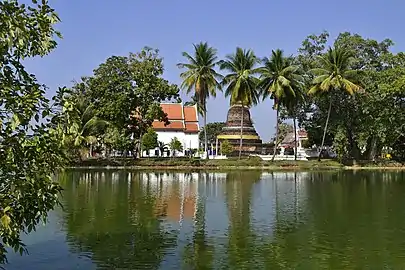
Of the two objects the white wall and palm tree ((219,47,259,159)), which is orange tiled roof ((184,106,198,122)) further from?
palm tree ((219,47,259,159))

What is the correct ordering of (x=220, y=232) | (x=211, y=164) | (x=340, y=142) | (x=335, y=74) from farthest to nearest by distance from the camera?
1. (x=340, y=142)
2. (x=335, y=74)
3. (x=211, y=164)
4. (x=220, y=232)

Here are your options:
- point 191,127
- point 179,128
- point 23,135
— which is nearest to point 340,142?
point 179,128

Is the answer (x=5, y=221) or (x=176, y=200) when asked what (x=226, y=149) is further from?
(x=5, y=221)

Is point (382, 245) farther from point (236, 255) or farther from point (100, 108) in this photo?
point (100, 108)

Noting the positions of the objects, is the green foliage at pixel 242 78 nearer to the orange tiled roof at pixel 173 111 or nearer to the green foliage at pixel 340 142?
the green foliage at pixel 340 142

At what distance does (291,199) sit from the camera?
18250mm

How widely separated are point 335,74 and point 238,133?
566 inches

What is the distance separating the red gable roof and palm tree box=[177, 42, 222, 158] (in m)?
14.3

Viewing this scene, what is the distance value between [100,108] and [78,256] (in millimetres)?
30051

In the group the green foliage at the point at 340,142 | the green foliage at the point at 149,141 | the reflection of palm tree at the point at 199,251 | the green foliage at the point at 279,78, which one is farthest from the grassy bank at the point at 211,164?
the reflection of palm tree at the point at 199,251

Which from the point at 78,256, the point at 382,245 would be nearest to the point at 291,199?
the point at 382,245

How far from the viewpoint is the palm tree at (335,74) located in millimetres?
38550

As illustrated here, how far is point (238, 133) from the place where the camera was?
51156 millimetres

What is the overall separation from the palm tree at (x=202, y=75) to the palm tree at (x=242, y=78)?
0.91 metres
